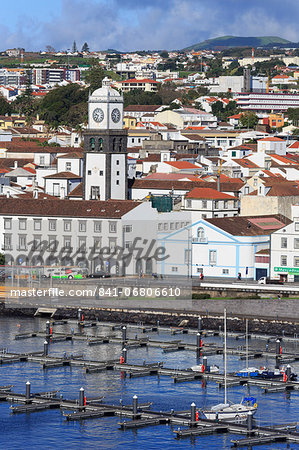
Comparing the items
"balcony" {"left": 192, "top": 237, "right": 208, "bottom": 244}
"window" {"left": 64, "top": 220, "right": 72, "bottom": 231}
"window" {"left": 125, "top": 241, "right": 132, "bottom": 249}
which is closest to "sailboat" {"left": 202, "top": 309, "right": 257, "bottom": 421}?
"balcony" {"left": 192, "top": 237, "right": 208, "bottom": 244}

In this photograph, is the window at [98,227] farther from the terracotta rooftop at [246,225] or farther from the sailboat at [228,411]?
the sailboat at [228,411]

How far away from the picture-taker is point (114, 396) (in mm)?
48719

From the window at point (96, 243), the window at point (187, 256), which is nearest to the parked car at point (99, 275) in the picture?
the window at point (96, 243)

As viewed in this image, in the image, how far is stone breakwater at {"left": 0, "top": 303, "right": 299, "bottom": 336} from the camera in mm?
62344

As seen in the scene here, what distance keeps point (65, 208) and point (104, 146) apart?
8.02 meters

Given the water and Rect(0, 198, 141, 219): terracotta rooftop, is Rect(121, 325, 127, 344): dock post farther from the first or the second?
Rect(0, 198, 141, 219): terracotta rooftop

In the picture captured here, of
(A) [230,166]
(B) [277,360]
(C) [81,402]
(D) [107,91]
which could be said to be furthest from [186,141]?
(C) [81,402]

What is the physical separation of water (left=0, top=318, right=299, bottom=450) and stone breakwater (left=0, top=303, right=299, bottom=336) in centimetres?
221

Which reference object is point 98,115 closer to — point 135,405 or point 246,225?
point 246,225

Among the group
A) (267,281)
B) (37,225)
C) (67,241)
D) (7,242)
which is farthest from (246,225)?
(7,242)

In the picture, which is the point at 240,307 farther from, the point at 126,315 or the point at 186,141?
the point at 186,141

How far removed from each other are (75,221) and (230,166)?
93.1ft

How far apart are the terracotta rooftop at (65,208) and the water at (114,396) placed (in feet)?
38.3

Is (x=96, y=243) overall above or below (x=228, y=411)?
above
